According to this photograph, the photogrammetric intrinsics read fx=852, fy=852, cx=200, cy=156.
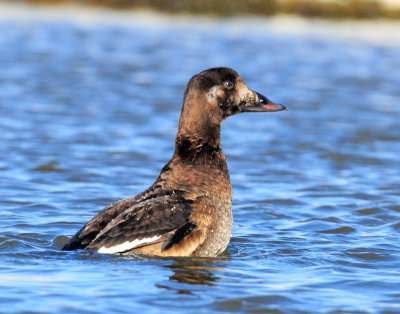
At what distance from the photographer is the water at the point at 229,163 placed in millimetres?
5512

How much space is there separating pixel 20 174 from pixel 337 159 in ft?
13.3

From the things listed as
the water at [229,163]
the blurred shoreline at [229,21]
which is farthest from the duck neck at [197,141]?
the blurred shoreline at [229,21]

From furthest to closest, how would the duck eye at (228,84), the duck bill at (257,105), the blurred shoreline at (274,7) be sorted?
the blurred shoreline at (274,7) < the duck bill at (257,105) < the duck eye at (228,84)

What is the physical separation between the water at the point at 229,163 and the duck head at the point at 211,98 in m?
1.05

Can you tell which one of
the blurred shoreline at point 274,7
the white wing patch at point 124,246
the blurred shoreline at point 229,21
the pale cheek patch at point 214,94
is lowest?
the white wing patch at point 124,246

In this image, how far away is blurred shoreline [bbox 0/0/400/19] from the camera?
30641 mm

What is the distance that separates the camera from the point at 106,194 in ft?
29.1

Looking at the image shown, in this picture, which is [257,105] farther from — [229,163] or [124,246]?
[229,163]

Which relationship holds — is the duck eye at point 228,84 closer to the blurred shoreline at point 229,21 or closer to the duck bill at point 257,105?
the duck bill at point 257,105

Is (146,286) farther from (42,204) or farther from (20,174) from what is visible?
(20,174)

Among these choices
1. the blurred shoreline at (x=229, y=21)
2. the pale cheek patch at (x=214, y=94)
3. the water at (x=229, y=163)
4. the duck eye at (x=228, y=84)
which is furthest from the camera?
the blurred shoreline at (x=229, y=21)

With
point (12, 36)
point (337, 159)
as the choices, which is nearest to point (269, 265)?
point (337, 159)

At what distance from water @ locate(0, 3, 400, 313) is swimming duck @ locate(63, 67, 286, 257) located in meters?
0.14

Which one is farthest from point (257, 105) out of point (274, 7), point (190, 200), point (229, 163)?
point (274, 7)
